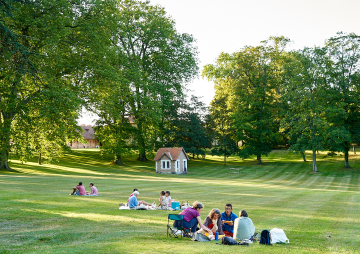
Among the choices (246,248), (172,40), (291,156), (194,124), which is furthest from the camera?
(291,156)

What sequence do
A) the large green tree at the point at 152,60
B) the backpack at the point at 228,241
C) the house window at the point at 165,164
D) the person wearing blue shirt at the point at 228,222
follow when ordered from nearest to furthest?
the backpack at the point at 228,241
the person wearing blue shirt at the point at 228,222
the large green tree at the point at 152,60
the house window at the point at 165,164

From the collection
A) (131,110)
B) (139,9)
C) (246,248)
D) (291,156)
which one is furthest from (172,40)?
(246,248)

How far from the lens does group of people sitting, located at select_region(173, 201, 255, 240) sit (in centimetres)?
1118

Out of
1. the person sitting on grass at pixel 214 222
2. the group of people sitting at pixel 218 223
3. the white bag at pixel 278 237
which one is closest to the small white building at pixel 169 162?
the group of people sitting at pixel 218 223

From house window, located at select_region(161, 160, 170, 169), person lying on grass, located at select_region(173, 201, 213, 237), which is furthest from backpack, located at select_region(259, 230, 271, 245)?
house window, located at select_region(161, 160, 170, 169)

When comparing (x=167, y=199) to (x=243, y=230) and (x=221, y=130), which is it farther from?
(x=221, y=130)

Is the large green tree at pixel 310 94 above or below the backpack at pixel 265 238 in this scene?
above

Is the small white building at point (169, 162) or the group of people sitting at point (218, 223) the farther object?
the small white building at point (169, 162)

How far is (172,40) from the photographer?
59.2 m

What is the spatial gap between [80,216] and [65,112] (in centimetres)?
1340

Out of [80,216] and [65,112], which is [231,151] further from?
[80,216]

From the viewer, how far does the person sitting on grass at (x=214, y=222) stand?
11808 mm

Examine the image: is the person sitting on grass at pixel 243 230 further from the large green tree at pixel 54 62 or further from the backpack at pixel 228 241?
the large green tree at pixel 54 62

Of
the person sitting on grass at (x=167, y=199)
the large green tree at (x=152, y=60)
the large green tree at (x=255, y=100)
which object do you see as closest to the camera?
the person sitting on grass at (x=167, y=199)
